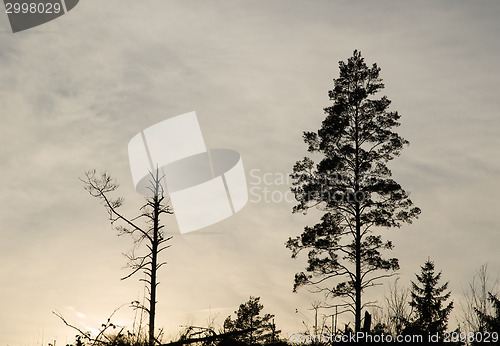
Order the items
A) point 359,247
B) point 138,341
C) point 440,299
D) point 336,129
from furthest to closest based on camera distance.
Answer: point 440,299, point 336,129, point 359,247, point 138,341

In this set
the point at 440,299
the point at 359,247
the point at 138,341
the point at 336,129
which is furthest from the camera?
the point at 440,299

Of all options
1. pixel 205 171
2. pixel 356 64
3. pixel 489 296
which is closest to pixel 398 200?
pixel 356 64

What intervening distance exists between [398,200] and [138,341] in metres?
15.2

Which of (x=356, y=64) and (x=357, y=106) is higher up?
(x=356, y=64)

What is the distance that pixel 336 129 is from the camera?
21062 mm

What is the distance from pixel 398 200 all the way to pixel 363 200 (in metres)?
1.56

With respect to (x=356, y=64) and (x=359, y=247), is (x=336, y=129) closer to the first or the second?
(x=356, y=64)

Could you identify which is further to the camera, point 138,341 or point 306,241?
point 306,241

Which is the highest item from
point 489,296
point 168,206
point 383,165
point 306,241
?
point 383,165

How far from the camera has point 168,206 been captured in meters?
20.6

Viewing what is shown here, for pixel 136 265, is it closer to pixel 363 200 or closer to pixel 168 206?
pixel 168 206

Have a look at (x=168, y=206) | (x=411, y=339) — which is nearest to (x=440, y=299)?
(x=168, y=206)

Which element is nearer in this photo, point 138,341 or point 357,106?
point 138,341

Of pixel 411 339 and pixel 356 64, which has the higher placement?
pixel 356 64
